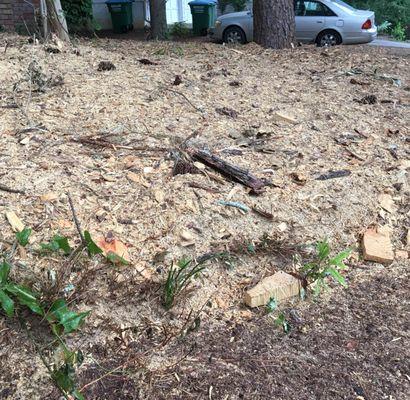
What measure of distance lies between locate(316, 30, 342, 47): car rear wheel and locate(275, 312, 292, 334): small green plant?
1161 cm

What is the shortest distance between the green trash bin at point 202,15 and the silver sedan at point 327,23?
10.9 ft

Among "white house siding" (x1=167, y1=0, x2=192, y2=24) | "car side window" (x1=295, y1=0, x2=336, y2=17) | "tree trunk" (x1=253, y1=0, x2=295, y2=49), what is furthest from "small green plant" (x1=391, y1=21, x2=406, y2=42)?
"tree trunk" (x1=253, y1=0, x2=295, y2=49)

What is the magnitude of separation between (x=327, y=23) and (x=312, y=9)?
1.70 feet

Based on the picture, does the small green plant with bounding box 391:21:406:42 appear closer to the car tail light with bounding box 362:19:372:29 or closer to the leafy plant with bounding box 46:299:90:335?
the car tail light with bounding box 362:19:372:29

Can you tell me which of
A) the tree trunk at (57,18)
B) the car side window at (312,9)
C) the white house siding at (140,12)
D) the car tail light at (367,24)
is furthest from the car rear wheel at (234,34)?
the tree trunk at (57,18)

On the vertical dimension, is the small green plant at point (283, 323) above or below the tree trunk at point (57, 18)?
below

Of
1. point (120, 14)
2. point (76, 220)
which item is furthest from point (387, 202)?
point (120, 14)

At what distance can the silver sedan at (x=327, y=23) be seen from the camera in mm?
12805

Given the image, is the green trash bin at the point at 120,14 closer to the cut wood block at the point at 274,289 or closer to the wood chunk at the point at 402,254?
the wood chunk at the point at 402,254

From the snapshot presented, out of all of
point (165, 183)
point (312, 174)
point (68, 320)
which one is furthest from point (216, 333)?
point (312, 174)

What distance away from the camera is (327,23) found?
42.2 ft

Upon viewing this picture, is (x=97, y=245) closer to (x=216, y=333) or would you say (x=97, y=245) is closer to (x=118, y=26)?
(x=216, y=333)

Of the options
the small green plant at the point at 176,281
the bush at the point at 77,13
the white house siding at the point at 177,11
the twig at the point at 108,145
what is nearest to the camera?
the small green plant at the point at 176,281

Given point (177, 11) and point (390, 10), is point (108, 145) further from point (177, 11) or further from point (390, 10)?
point (390, 10)
